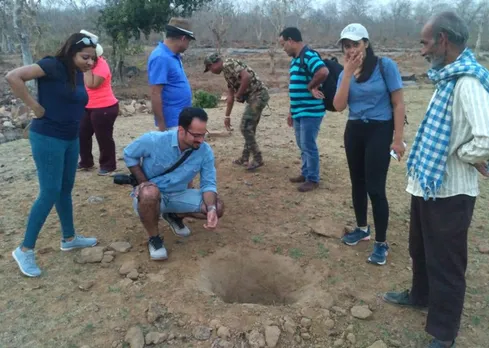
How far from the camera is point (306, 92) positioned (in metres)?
4.64

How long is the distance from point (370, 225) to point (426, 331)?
1.64m

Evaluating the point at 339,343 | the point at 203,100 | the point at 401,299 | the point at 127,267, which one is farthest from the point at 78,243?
the point at 203,100

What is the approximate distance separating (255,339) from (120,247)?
1.50 m

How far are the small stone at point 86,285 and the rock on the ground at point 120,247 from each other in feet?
1.49

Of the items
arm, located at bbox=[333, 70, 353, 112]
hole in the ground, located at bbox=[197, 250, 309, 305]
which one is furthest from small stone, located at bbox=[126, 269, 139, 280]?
arm, located at bbox=[333, 70, 353, 112]

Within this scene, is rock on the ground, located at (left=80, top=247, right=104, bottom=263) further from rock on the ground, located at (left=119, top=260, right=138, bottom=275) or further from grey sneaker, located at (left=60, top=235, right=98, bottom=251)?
rock on the ground, located at (left=119, top=260, right=138, bottom=275)

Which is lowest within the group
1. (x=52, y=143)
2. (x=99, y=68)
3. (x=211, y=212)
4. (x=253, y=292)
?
(x=253, y=292)

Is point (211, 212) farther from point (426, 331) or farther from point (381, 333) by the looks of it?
point (426, 331)

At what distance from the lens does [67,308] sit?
2.99m

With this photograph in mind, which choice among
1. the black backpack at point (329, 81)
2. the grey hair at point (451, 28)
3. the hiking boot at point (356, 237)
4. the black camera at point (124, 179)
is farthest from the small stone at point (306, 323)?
the black backpack at point (329, 81)

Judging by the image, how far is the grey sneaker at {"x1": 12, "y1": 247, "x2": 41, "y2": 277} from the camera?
3.31m

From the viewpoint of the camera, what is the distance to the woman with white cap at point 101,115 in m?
4.96

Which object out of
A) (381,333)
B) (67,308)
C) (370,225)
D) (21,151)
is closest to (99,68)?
(21,151)

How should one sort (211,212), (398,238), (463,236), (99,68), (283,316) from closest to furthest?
1. (463,236)
2. (283,316)
3. (211,212)
4. (398,238)
5. (99,68)
